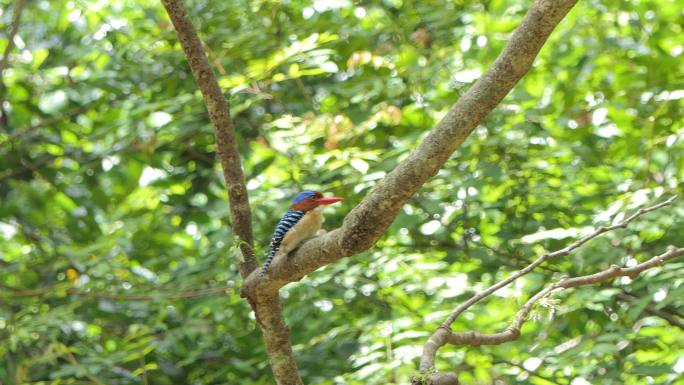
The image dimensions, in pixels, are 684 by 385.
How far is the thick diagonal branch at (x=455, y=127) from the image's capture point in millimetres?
2004

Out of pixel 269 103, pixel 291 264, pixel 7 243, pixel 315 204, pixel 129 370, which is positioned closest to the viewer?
pixel 291 264

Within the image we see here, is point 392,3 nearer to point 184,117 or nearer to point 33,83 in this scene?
point 184,117

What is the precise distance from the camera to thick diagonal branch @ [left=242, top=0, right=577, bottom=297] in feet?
6.57

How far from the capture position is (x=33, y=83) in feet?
17.0

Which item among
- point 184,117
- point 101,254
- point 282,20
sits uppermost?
point 282,20

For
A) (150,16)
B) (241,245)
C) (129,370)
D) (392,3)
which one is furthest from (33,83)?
(241,245)

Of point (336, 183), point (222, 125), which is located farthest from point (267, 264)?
point (336, 183)

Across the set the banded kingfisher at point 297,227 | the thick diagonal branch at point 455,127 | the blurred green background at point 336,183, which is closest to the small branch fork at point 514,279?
the thick diagonal branch at point 455,127

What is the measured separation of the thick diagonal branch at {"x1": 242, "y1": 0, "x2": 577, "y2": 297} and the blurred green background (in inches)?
57.5

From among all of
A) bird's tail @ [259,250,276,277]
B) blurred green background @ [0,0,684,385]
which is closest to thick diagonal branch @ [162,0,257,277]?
bird's tail @ [259,250,276,277]

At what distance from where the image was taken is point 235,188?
283cm

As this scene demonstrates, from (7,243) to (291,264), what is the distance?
3.73 metres

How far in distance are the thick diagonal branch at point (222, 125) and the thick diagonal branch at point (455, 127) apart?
72 centimetres

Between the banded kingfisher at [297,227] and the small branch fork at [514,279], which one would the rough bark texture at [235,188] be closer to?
the banded kingfisher at [297,227]
